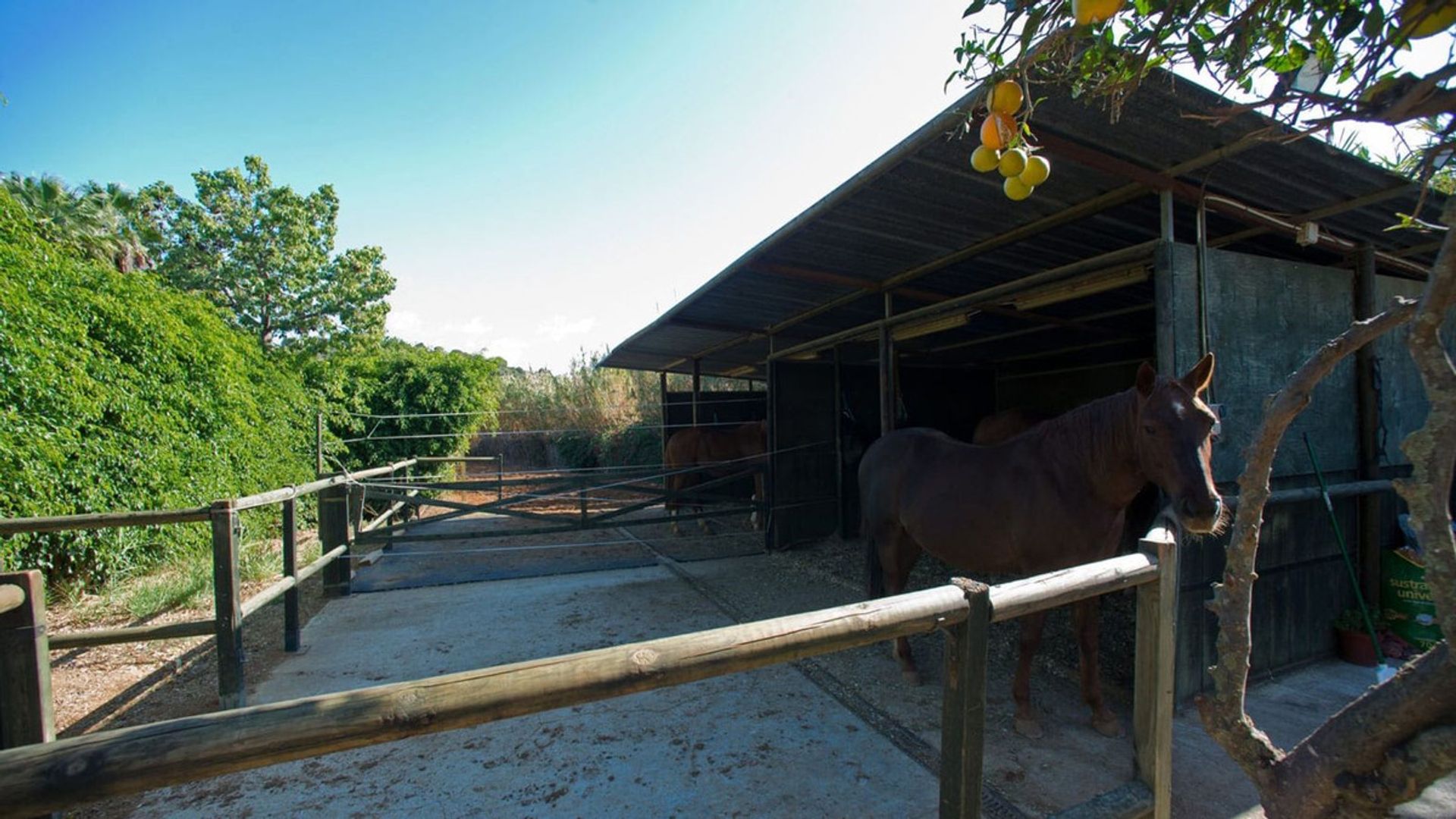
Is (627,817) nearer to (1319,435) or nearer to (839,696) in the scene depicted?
(839,696)

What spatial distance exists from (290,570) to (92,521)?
1051 mm

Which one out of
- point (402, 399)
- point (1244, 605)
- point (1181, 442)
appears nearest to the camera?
point (1244, 605)

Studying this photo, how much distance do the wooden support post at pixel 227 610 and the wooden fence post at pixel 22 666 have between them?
1.60 meters

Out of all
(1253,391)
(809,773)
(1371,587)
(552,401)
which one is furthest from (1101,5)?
(552,401)

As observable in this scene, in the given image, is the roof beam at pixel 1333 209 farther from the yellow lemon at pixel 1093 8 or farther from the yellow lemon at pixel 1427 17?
the yellow lemon at pixel 1093 8

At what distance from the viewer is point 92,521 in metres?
2.46

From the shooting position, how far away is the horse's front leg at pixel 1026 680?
257cm

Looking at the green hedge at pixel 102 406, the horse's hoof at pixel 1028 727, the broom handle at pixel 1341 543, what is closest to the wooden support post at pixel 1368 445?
the broom handle at pixel 1341 543

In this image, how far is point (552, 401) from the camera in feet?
49.3

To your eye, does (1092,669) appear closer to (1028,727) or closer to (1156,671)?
(1028,727)

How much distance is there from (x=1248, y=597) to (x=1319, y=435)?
3202 mm

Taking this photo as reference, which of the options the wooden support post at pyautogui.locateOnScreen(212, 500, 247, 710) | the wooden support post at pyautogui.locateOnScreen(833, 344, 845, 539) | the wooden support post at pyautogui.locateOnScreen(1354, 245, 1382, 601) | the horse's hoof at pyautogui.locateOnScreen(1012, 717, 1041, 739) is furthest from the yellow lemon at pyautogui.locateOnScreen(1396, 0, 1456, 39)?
the wooden support post at pyautogui.locateOnScreen(833, 344, 845, 539)

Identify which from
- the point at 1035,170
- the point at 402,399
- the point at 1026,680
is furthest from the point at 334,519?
the point at 402,399

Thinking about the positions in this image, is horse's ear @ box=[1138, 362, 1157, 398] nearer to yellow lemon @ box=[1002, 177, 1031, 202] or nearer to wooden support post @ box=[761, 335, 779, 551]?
yellow lemon @ box=[1002, 177, 1031, 202]
